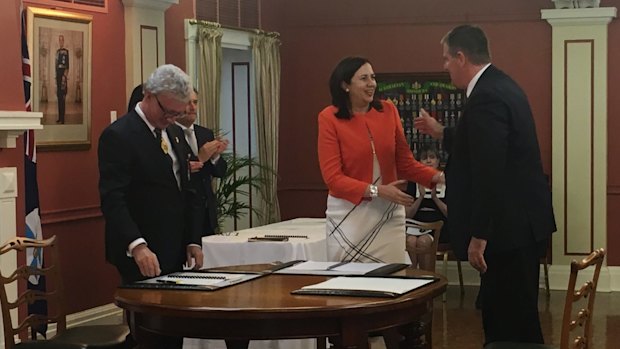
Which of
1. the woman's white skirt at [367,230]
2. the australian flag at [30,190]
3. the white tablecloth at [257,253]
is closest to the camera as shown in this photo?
the woman's white skirt at [367,230]

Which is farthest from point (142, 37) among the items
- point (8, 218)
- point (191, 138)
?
point (8, 218)

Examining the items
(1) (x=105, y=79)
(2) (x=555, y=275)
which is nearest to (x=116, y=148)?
(1) (x=105, y=79)

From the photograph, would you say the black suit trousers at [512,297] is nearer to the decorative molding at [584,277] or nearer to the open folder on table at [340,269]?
the open folder on table at [340,269]

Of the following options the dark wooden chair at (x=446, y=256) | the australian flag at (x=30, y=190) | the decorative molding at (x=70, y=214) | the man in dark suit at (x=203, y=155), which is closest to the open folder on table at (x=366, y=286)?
the man in dark suit at (x=203, y=155)

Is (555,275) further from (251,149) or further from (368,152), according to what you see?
(368,152)

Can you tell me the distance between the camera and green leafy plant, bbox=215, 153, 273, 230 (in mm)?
8109

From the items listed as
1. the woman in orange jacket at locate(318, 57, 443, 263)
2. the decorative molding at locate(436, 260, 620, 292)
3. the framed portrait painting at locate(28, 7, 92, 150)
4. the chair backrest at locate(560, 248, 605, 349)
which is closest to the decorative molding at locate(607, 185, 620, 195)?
the decorative molding at locate(436, 260, 620, 292)

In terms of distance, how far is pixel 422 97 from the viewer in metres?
9.42

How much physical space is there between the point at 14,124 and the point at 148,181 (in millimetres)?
2026

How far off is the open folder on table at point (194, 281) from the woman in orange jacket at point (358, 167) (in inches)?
29.4

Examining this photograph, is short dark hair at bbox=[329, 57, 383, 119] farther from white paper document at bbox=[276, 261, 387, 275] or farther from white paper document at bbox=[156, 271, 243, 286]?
white paper document at bbox=[156, 271, 243, 286]

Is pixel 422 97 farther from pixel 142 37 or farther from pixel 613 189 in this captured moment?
pixel 142 37

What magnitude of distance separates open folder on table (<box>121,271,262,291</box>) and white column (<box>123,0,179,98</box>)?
366 cm

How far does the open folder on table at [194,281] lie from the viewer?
356cm
